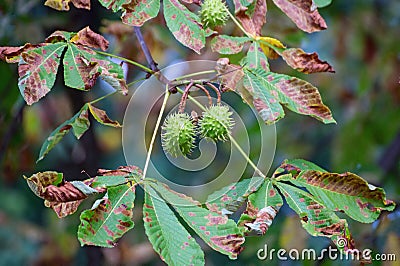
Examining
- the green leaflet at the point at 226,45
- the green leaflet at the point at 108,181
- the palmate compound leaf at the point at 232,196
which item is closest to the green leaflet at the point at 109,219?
the green leaflet at the point at 108,181

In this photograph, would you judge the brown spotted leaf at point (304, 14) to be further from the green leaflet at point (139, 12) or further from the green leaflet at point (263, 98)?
the green leaflet at point (139, 12)

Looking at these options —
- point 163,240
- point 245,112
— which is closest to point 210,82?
point 163,240

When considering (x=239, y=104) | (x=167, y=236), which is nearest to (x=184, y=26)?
(x=167, y=236)

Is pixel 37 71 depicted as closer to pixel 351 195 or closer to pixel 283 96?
pixel 283 96

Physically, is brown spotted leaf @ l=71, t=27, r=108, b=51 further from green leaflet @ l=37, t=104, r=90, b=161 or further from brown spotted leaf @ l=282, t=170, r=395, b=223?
brown spotted leaf @ l=282, t=170, r=395, b=223
